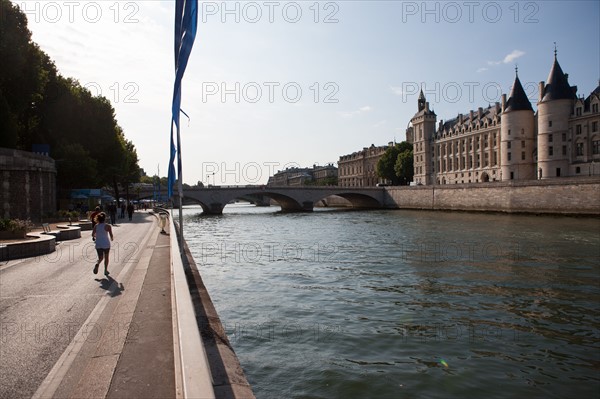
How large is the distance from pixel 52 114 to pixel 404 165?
72919 mm

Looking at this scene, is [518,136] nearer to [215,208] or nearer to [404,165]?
[404,165]

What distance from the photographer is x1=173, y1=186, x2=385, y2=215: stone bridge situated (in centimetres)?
6506

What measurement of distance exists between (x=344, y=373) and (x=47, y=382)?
14.2ft

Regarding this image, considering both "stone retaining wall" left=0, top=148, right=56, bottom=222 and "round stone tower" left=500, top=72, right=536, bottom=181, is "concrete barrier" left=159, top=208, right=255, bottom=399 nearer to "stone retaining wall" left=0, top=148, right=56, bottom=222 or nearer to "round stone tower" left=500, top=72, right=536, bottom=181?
"stone retaining wall" left=0, top=148, right=56, bottom=222

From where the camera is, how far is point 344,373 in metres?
7.16

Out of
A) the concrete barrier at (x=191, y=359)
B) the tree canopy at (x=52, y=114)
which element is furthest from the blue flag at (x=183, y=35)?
the tree canopy at (x=52, y=114)

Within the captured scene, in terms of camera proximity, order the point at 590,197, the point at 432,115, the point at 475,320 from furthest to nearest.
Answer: the point at 432,115
the point at 590,197
the point at 475,320

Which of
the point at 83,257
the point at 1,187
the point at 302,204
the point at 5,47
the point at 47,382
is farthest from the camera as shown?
the point at 302,204

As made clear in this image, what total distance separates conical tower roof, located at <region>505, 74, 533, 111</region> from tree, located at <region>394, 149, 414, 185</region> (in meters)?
30.6

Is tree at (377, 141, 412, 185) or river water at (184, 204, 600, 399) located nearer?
river water at (184, 204, 600, 399)

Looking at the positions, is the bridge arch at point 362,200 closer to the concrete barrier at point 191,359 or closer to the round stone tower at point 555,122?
the round stone tower at point 555,122

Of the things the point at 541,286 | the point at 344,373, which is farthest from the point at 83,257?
the point at 541,286

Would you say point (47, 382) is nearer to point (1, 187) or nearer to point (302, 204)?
point (1, 187)

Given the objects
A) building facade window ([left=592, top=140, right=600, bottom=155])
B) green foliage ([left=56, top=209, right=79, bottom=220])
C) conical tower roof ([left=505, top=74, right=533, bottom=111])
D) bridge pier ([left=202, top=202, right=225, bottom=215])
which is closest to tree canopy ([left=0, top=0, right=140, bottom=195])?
green foliage ([left=56, top=209, right=79, bottom=220])
